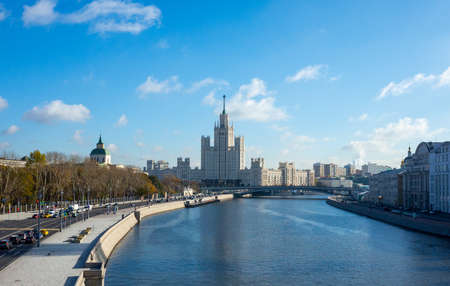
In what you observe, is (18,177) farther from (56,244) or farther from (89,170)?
(56,244)

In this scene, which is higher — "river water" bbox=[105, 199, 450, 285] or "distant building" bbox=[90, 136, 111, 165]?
"distant building" bbox=[90, 136, 111, 165]

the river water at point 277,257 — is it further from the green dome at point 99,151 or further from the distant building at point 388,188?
the green dome at point 99,151

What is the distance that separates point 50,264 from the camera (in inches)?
1022

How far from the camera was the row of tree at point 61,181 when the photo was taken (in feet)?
209

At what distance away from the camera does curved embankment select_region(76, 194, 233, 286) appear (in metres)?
23.2

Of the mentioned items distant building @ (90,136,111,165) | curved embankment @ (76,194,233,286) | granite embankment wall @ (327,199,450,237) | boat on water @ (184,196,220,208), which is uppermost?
distant building @ (90,136,111,165)

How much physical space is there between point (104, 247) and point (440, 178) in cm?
5226

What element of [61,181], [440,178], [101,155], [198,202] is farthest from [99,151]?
[440,178]

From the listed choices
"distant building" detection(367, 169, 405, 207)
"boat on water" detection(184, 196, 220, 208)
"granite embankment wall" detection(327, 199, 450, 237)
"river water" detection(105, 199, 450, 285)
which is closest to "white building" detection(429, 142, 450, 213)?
"granite embankment wall" detection(327, 199, 450, 237)

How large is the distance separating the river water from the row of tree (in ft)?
67.2

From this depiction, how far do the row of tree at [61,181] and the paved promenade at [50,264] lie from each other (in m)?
23.8

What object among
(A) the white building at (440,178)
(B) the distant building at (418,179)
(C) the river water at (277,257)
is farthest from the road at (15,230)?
(B) the distant building at (418,179)

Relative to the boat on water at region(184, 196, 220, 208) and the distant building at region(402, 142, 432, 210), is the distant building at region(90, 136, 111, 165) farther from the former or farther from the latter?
the distant building at region(402, 142, 432, 210)

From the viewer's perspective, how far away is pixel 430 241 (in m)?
45.3
